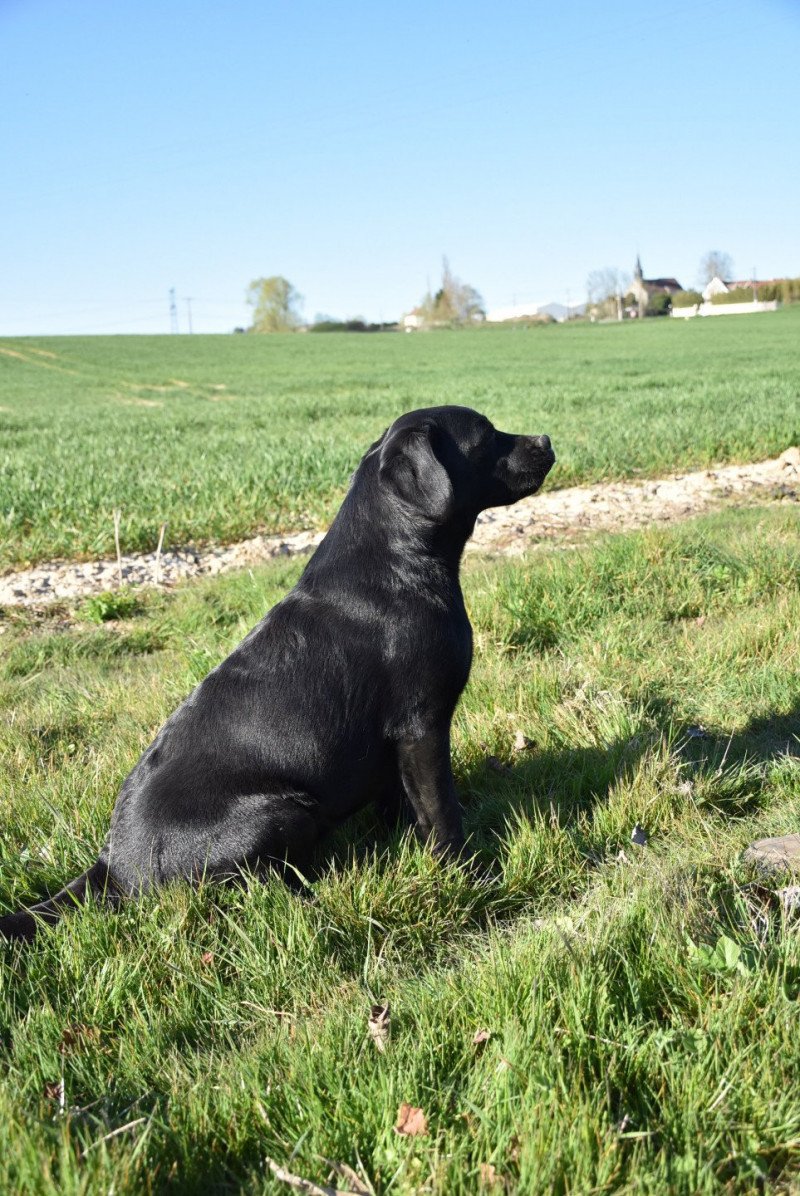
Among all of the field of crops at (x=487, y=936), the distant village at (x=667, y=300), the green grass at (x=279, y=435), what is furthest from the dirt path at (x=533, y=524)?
the distant village at (x=667, y=300)

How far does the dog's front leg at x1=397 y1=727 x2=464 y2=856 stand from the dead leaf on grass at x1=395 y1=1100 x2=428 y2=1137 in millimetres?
1278

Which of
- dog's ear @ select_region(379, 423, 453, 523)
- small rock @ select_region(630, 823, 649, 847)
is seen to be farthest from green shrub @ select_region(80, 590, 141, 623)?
small rock @ select_region(630, 823, 649, 847)

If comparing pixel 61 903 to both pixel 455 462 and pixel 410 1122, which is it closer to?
pixel 410 1122

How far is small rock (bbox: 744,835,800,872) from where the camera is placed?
3.07 m

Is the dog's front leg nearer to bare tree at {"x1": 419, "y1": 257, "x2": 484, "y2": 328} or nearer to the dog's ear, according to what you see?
the dog's ear

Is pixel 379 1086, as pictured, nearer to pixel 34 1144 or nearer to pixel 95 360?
pixel 34 1144

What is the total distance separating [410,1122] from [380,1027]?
34cm

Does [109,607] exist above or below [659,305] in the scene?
below

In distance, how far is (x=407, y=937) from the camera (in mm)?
2918

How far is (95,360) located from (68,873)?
6131 centimetres

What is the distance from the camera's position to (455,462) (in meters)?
3.52

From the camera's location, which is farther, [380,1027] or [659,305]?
[659,305]

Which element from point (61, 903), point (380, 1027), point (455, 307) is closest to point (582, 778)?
point (380, 1027)

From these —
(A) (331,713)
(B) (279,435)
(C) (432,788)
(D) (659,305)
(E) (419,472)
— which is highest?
(D) (659,305)
